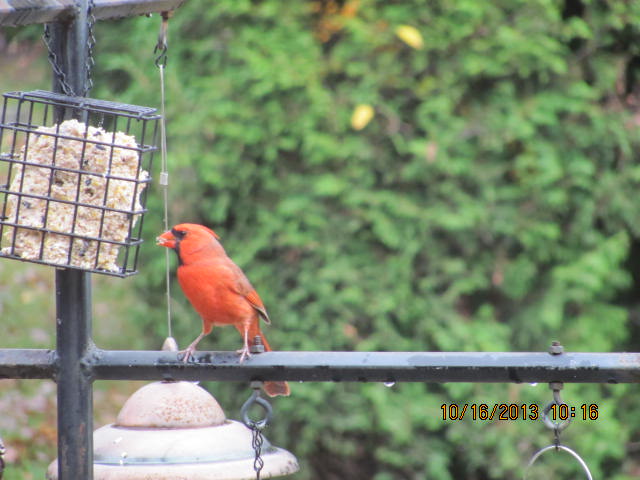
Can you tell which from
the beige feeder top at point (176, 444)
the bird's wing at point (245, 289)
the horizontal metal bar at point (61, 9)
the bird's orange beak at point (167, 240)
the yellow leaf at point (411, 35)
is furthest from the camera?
the yellow leaf at point (411, 35)

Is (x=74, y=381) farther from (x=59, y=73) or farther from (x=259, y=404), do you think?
(x=59, y=73)

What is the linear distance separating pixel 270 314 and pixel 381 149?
0.99m

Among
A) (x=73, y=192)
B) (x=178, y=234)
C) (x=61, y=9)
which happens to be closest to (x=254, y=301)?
(x=178, y=234)

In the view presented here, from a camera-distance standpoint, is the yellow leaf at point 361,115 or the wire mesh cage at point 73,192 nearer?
the wire mesh cage at point 73,192

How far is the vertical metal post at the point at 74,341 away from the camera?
2.04m

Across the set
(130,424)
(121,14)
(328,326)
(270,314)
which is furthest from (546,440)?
(121,14)

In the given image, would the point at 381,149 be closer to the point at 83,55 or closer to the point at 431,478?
the point at 431,478

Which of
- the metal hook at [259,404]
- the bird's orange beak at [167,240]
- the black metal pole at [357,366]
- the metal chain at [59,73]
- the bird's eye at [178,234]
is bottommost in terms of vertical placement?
the metal hook at [259,404]

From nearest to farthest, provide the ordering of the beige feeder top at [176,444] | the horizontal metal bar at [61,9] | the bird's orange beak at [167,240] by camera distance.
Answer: the horizontal metal bar at [61,9] < the beige feeder top at [176,444] < the bird's orange beak at [167,240]

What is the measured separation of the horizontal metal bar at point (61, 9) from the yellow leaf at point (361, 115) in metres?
2.01

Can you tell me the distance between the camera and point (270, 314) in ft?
14.5

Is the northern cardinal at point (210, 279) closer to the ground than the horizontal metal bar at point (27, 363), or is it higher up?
higher up
